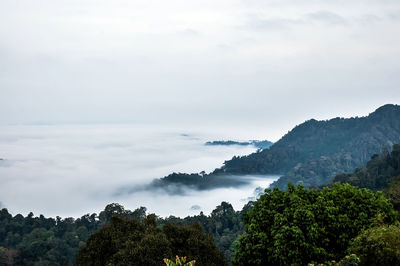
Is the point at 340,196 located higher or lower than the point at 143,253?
higher

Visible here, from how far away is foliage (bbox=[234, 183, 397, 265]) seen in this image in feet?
52.9

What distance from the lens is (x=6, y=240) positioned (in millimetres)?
71688

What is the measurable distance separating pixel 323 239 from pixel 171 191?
17246 centimetres

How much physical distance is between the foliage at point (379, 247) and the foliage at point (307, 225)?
1.72 metres

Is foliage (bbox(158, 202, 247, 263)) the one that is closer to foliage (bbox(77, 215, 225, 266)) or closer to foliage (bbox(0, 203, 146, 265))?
foliage (bbox(0, 203, 146, 265))

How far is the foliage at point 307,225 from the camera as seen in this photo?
1611 cm

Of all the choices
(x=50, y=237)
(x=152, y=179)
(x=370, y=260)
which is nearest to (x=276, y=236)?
(x=370, y=260)

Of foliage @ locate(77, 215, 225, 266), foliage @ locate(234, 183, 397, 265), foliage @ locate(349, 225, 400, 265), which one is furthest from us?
foliage @ locate(77, 215, 225, 266)

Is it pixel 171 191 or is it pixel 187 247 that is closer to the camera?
pixel 187 247

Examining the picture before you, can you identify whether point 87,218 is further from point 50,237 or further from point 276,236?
point 276,236

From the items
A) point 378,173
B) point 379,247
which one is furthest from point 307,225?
point 378,173

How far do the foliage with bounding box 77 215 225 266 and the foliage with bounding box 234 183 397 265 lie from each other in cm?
190

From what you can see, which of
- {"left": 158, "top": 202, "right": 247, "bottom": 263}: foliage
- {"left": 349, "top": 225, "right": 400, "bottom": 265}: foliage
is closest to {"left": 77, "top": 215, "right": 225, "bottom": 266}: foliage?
{"left": 349, "top": 225, "right": 400, "bottom": 265}: foliage

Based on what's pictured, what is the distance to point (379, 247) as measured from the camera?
45.6ft
